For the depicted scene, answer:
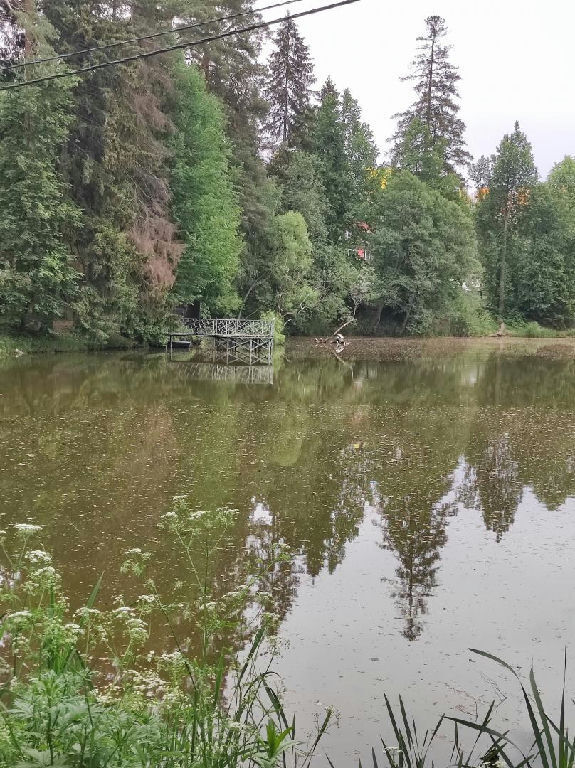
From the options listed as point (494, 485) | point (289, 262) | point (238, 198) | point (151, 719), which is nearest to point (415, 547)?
point (494, 485)

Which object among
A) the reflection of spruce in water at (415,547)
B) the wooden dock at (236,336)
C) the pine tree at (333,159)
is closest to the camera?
the reflection of spruce in water at (415,547)

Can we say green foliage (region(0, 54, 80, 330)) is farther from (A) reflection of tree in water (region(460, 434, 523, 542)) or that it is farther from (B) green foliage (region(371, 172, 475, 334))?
(B) green foliage (region(371, 172, 475, 334))

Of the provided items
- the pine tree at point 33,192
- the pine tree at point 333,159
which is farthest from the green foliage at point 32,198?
the pine tree at point 333,159

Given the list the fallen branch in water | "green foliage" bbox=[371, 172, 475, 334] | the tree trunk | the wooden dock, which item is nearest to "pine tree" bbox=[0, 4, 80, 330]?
the wooden dock

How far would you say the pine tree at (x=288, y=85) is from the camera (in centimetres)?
4103

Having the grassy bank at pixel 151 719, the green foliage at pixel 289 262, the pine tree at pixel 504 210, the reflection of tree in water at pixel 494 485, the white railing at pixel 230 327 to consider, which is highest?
the pine tree at pixel 504 210

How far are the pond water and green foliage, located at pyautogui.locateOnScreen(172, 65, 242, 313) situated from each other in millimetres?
11856

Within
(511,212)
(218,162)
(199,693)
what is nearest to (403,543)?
(199,693)

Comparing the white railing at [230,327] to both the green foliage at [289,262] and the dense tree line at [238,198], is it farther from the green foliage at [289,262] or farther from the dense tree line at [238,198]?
the green foliage at [289,262]

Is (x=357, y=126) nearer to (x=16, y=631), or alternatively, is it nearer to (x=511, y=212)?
(x=511, y=212)

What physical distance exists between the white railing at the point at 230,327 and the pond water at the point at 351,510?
37.4 feet

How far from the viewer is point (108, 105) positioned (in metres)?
24.9

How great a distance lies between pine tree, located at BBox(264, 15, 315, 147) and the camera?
135ft

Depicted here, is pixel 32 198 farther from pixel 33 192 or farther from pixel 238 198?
pixel 238 198
